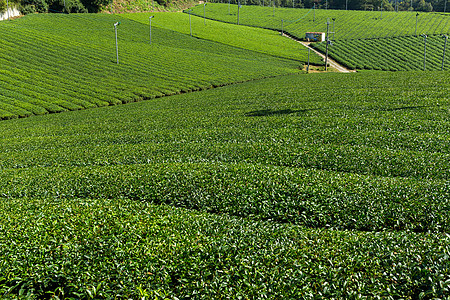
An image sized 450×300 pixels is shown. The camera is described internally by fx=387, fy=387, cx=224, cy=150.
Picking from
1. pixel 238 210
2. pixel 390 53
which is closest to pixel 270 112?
pixel 238 210

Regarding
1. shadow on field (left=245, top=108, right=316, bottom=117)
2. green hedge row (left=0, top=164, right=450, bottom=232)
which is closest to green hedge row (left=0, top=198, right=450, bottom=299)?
green hedge row (left=0, top=164, right=450, bottom=232)

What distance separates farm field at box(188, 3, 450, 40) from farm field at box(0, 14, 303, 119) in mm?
54656

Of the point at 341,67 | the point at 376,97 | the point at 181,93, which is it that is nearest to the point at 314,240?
the point at 376,97

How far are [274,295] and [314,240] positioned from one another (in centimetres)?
321

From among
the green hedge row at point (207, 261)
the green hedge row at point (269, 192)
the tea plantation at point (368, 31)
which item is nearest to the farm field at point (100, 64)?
the tea plantation at point (368, 31)

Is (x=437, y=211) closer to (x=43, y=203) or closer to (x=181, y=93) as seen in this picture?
(x=43, y=203)

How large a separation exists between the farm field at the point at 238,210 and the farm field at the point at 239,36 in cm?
8339

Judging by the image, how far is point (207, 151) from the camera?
2489 centimetres

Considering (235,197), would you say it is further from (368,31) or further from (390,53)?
(368,31)

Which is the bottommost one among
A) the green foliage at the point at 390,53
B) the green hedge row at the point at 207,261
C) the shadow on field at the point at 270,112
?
the shadow on field at the point at 270,112

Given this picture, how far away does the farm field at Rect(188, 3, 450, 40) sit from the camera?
482ft

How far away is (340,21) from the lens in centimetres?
16962

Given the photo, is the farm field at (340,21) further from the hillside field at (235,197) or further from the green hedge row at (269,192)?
the green hedge row at (269,192)

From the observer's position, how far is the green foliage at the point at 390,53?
10367 cm
